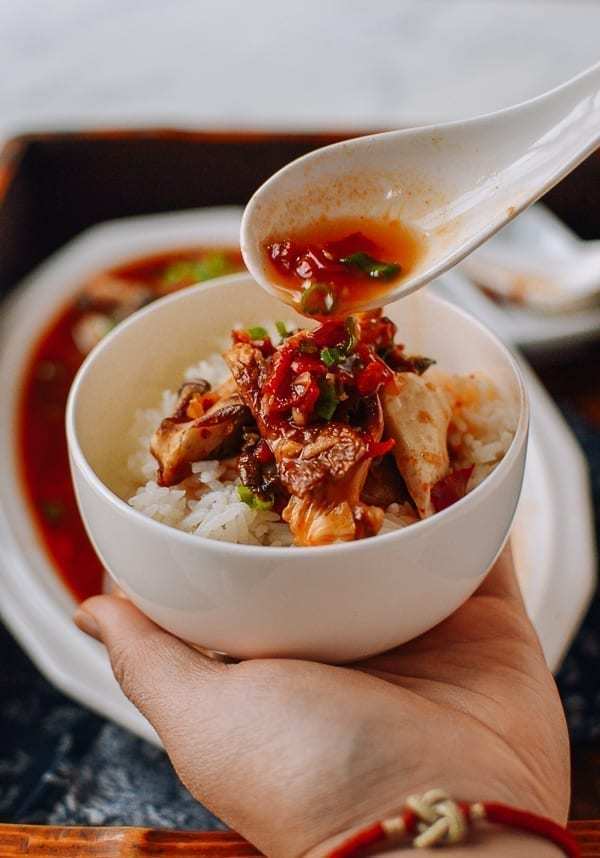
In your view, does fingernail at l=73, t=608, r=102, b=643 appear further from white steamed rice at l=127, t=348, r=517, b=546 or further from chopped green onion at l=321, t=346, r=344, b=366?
chopped green onion at l=321, t=346, r=344, b=366

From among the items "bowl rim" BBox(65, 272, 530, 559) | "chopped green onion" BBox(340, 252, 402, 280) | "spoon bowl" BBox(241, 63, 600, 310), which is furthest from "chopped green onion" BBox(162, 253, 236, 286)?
"chopped green onion" BBox(340, 252, 402, 280)

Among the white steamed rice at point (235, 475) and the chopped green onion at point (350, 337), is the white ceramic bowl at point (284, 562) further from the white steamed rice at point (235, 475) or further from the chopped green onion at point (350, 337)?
the chopped green onion at point (350, 337)

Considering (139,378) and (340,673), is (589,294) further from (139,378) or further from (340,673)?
(340,673)

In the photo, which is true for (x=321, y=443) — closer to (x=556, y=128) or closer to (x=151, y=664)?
(x=151, y=664)

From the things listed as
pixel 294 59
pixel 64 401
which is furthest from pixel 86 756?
pixel 294 59

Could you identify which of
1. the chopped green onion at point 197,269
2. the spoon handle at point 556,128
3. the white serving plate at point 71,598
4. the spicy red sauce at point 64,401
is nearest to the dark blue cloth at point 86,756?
the white serving plate at point 71,598
